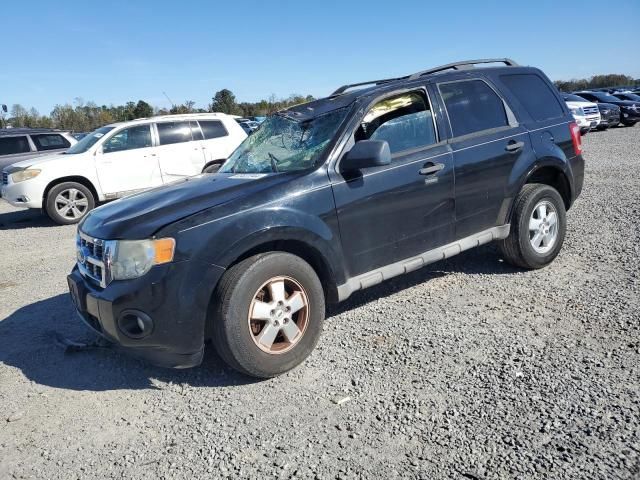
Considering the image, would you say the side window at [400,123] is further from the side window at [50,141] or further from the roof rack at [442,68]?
the side window at [50,141]

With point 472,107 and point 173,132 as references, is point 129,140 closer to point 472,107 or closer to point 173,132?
point 173,132

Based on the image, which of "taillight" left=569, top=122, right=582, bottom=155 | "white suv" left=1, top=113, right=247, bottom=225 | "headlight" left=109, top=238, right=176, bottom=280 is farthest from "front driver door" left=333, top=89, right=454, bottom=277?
"white suv" left=1, top=113, right=247, bottom=225

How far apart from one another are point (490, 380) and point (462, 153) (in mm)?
1953

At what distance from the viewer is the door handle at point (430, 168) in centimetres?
400

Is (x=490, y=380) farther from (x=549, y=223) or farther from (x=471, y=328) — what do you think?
(x=549, y=223)

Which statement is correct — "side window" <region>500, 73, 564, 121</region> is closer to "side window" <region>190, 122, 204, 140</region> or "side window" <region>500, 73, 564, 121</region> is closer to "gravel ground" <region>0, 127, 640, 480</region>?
"gravel ground" <region>0, 127, 640, 480</region>

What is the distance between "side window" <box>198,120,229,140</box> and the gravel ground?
20.8ft

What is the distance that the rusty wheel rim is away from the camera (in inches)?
129

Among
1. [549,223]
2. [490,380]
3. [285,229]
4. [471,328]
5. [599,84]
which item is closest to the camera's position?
[490,380]

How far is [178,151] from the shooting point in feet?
33.5

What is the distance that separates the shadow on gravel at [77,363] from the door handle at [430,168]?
6.69 ft

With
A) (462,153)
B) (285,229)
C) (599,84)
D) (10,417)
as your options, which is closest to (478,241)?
(462,153)

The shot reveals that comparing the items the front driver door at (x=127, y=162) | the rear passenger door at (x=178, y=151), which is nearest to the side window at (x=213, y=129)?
the rear passenger door at (x=178, y=151)

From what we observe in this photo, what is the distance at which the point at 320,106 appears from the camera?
14.1ft
